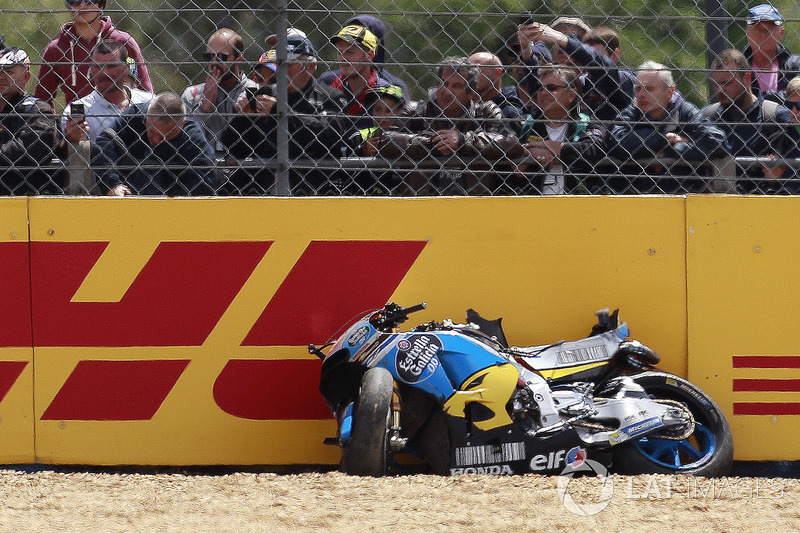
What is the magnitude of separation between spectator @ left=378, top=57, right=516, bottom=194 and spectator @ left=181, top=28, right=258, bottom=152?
2.58 ft

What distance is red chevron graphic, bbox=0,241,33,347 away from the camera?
176 inches

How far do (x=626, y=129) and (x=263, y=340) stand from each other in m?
2.10

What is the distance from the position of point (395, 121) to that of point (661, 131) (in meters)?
1.36

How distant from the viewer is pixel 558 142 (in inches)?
186

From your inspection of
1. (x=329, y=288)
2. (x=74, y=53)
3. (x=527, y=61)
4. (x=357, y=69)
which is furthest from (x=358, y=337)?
(x=74, y=53)

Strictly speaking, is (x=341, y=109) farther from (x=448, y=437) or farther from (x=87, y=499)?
(x=87, y=499)

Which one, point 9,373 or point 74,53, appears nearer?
point 9,373

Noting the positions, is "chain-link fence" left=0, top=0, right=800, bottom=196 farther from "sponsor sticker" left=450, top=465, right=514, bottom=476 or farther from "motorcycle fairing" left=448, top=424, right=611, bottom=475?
"sponsor sticker" left=450, top=465, right=514, bottom=476

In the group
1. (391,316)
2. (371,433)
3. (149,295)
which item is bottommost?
(371,433)

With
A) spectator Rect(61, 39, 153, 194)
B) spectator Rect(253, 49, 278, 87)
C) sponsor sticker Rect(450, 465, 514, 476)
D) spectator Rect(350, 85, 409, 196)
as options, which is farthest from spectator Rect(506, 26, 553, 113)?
spectator Rect(61, 39, 153, 194)

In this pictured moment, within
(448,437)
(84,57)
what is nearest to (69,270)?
(84,57)

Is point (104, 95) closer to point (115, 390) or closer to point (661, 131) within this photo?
point (115, 390)

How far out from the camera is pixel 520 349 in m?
4.38

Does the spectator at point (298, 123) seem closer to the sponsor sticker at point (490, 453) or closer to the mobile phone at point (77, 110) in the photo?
the mobile phone at point (77, 110)
